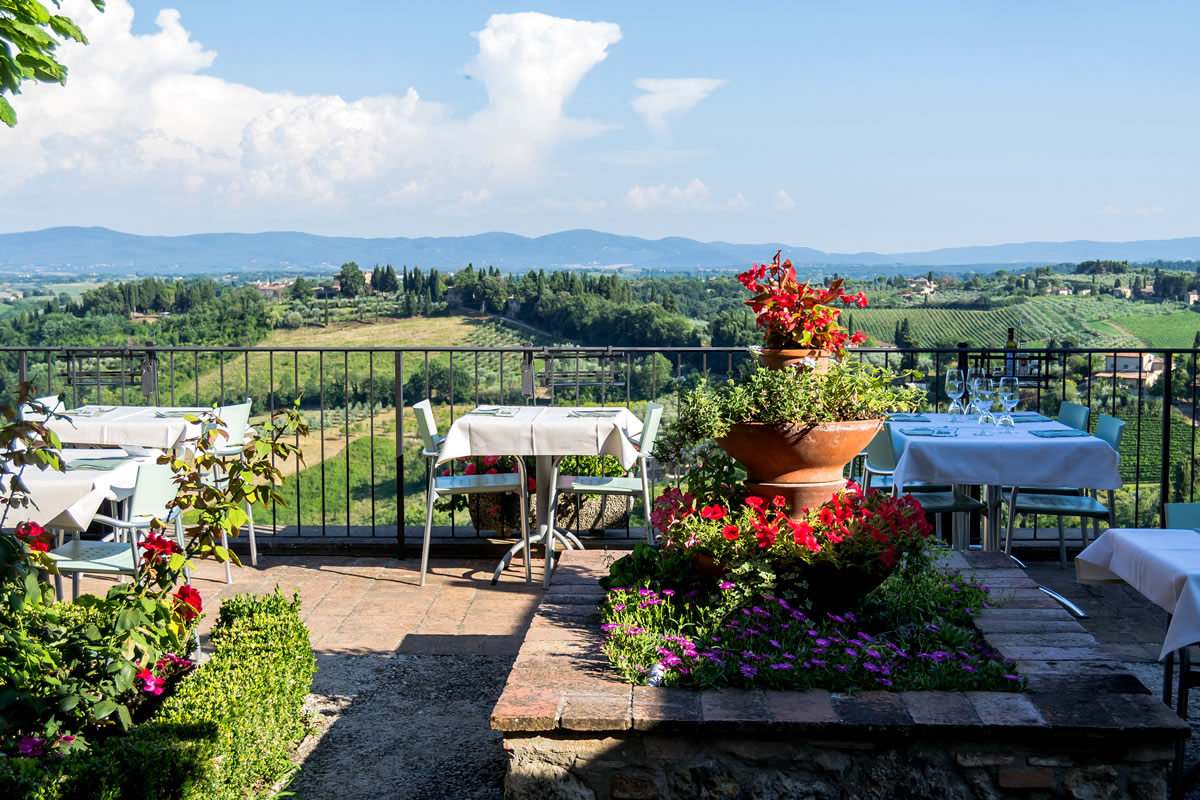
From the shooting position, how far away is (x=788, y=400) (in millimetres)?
3068

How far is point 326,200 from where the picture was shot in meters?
47.8

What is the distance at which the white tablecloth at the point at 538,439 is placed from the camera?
4.84 meters

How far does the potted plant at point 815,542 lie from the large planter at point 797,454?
0.14 feet

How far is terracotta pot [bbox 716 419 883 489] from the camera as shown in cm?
308

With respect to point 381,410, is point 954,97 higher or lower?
higher

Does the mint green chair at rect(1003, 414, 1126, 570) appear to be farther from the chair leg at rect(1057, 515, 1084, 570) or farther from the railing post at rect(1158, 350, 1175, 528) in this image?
the railing post at rect(1158, 350, 1175, 528)

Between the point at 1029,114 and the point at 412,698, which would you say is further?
the point at 1029,114

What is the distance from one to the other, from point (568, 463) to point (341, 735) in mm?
2625

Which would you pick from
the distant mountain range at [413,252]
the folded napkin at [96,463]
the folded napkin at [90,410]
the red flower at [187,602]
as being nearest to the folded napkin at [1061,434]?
the red flower at [187,602]

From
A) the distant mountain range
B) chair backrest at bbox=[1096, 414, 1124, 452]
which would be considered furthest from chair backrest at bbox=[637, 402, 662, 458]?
the distant mountain range

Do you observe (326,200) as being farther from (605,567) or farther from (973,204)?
(605,567)

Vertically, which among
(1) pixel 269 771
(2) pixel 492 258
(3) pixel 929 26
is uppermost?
(3) pixel 929 26

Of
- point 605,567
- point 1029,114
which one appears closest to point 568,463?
point 605,567

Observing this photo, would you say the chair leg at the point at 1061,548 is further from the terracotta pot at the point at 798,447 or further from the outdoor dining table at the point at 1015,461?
the terracotta pot at the point at 798,447
